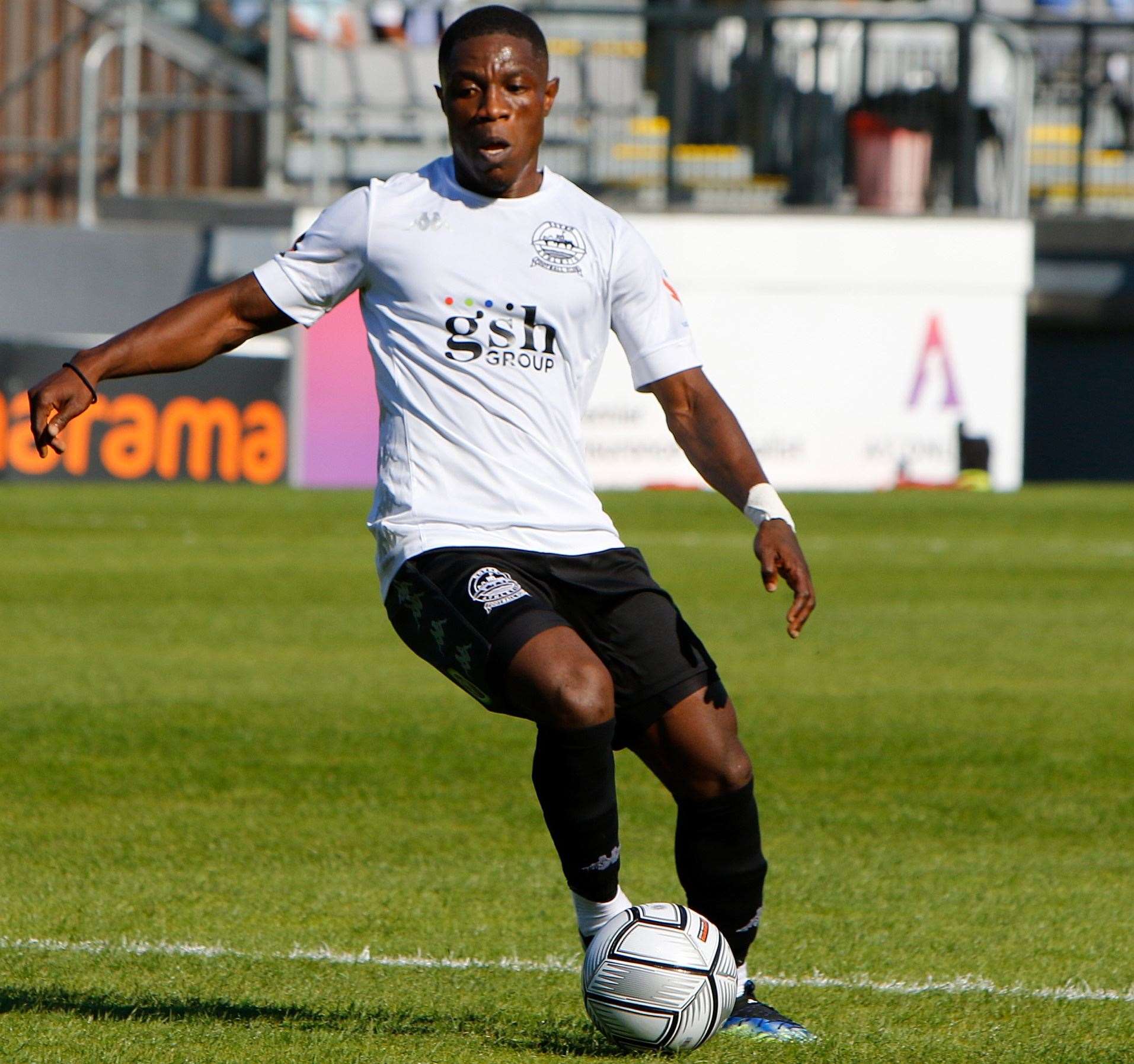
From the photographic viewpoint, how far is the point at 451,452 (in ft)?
14.1

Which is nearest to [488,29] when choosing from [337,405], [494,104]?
[494,104]

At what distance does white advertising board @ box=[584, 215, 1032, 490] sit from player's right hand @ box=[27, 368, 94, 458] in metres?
14.6

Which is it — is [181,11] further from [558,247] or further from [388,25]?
[558,247]

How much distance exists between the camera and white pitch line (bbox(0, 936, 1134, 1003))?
4895mm

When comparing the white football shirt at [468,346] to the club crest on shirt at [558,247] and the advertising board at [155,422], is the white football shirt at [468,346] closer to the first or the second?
the club crest on shirt at [558,247]

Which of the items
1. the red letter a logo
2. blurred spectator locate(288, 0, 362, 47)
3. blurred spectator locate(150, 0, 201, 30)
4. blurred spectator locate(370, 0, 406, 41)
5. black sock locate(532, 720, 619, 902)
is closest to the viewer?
black sock locate(532, 720, 619, 902)

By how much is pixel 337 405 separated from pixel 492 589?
46.7 feet

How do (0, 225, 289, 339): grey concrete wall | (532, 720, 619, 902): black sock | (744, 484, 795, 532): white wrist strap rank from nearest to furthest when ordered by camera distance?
(532, 720, 619, 902): black sock, (744, 484, 795, 532): white wrist strap, (0, 225, 289, 339): grey concrete wall

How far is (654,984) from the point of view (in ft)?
13.4

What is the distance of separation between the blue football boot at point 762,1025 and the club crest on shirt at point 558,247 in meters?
1.60

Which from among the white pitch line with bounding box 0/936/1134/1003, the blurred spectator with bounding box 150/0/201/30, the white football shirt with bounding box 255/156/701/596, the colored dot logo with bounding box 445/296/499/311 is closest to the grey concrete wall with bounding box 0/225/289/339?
the blurred spectator with bounding box 150/0/201/30

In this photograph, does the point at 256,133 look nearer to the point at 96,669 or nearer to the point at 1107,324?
the point at 1107,324

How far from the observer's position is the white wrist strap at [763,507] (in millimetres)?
4430

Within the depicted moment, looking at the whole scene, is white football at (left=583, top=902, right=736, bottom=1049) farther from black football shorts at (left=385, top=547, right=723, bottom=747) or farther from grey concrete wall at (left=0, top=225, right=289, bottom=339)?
grey concrete wall at (left=0, top=225, right=289, bottom=339)
